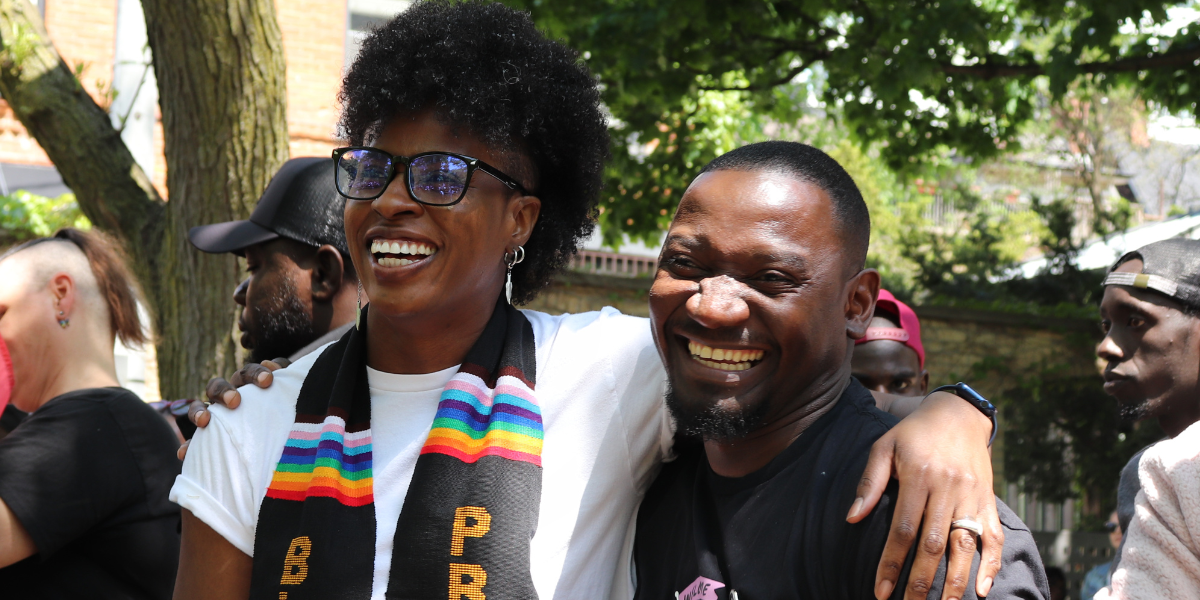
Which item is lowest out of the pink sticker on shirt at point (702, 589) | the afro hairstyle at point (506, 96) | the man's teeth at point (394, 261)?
the pink sticker on shirt at point (702, 589)

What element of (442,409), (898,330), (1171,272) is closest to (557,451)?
(442,409)

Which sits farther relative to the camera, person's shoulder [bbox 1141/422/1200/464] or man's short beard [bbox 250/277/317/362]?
man's short beard [bbox 250/277/317/362]

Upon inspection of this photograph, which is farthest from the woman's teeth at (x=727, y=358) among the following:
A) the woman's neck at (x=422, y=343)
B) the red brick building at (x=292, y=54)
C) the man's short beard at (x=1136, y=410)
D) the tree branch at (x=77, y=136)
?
the red brick building at (x=292, y=54)

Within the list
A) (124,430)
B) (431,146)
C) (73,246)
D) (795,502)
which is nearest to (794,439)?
(795,502)

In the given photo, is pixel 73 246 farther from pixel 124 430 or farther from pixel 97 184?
pixel 97 184

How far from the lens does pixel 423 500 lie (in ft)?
6.59

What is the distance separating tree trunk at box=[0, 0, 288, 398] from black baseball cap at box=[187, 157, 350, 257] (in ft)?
3.54

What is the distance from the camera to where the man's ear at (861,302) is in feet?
6.29

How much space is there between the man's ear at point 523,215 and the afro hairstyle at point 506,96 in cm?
6

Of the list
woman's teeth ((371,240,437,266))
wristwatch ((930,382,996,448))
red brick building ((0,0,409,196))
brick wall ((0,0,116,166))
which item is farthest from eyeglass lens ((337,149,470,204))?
brick wall ((0,0,116,166))

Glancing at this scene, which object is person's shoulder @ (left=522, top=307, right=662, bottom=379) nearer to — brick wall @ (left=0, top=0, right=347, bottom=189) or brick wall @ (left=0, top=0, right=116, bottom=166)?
brick wall @ (left=0, top=0, right=347, bottom=189)

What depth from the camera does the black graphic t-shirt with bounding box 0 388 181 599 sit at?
2.53m

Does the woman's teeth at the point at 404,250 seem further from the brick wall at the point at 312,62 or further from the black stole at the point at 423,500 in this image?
the brick wall at the point at 312,62

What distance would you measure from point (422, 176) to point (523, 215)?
0.97 ft
